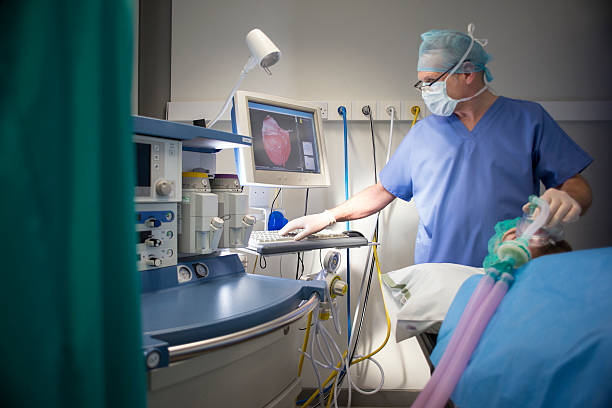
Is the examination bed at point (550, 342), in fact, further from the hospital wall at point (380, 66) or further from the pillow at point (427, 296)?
the hospital wall at point (380, 66)

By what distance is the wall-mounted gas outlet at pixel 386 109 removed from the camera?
1.99 metres

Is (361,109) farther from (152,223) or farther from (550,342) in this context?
(550,342)

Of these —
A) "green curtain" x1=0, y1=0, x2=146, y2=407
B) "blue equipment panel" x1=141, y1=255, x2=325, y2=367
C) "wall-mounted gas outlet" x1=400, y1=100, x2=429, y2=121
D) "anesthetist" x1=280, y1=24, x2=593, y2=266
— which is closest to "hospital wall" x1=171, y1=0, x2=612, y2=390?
"wall-mounted gas outlet" x1=400, y1=100, x2=429, y2=121

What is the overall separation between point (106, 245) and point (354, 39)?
1.88 m

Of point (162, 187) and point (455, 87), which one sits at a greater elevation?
point (455, 87)

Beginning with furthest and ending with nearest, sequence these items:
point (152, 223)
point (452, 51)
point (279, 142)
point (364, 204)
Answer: point (364, 204) < point (279, 142) < point (452, 51) < point (152, 223)

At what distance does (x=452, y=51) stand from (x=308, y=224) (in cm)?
84

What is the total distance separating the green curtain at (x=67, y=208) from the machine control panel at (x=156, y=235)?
0.54 meters

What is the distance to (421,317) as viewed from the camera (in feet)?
3.10

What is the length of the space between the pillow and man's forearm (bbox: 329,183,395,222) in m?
0.64

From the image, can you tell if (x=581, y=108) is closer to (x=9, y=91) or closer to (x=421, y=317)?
(x=421, y=317)

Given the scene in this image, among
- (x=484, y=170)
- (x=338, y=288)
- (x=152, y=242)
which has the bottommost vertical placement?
(x=338, y=288)

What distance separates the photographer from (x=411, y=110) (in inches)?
78.2

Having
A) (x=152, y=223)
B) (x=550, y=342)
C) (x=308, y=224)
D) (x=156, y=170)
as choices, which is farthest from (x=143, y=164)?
(x=550, y=342)
